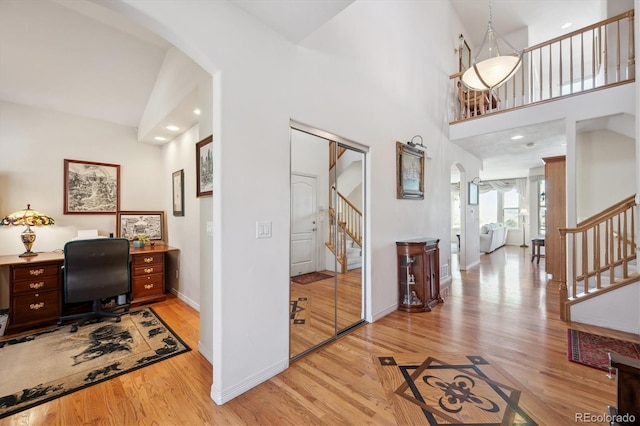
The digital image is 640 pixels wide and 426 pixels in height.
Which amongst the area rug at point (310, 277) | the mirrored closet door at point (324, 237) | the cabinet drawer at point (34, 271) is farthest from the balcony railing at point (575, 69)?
the cabinet drawer at point (34, 271)

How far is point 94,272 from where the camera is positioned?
2916mm

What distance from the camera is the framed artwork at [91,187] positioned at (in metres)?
3.64

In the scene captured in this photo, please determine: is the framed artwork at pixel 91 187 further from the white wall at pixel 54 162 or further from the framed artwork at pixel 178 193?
the framed artwork at pixel 178 193

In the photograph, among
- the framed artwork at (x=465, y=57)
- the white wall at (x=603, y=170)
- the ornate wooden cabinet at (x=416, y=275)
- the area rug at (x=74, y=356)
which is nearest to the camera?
the area rug at (x=74, y=356)

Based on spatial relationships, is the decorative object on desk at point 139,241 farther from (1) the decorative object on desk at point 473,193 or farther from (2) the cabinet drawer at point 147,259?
(1) the decorative object on desk at point 473,193

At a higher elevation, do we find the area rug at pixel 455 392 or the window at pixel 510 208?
the window at pixel 510 208

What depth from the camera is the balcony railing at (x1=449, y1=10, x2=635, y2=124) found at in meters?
3.55

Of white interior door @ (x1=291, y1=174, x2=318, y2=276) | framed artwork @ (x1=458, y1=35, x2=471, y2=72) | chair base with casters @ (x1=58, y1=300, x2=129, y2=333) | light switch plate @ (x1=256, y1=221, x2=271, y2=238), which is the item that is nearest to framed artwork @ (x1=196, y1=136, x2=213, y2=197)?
light switch plate @ (x1=256, y1=221, x2=271, y2=238)

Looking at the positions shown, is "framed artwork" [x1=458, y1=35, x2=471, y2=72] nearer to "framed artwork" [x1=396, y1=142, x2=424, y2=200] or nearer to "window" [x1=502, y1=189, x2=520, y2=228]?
"framed artwork" [x1=396, y1=142, x2=424, y2=200]

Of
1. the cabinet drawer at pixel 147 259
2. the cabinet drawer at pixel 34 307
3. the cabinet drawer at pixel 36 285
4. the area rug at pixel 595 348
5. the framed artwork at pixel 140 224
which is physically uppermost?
the framed artwork at pixel 140 224

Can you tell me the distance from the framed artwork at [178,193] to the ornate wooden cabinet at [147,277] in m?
0.67

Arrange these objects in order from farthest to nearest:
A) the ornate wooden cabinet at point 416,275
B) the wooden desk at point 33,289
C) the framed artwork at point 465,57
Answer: the framed artwork at point 465,57, the ornate wooden cabinet at point 416,275, the wooden desk at point 33,289

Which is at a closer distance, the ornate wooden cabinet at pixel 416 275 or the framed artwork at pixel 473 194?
the ornate wooden cabinet at pixel 416 275

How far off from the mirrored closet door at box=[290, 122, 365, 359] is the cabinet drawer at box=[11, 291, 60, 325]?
280cm
